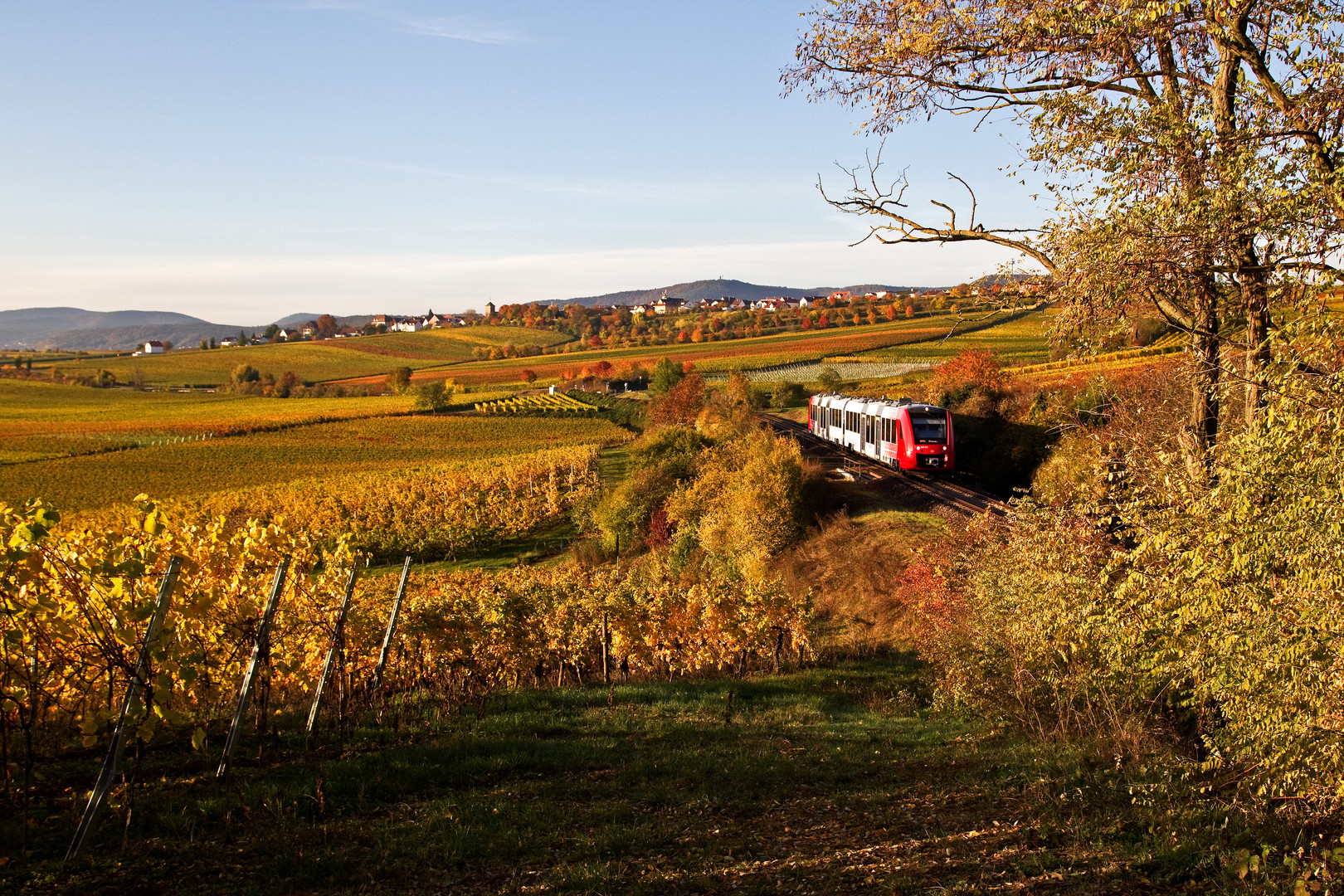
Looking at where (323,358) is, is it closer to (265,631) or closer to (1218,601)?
(265,631)

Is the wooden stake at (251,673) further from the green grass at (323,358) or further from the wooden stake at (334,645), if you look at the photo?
the green grass at (323,358)

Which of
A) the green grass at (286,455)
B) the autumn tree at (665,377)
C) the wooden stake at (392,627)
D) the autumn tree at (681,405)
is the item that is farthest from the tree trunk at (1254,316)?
the autumn tree at (665,377)

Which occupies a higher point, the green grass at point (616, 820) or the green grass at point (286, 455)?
the green grass at point (616, 820)

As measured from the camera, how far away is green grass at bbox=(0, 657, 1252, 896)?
6027mm

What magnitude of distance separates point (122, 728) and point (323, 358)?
461ft

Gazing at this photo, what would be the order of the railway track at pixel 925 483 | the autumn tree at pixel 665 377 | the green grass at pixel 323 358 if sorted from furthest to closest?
the green grass at pixel 323 358, the autumn tree at pixel 665 377, the railway track at pixel 925 483

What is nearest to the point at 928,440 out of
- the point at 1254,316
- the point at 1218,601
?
the point at 1254,316

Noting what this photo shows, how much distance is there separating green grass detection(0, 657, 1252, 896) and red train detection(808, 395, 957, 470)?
21.2 meters

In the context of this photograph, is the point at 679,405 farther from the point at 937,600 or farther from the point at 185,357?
the point at 185,357

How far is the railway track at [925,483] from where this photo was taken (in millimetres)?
26922

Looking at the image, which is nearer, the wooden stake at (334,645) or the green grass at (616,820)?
the green grass at (616,820)

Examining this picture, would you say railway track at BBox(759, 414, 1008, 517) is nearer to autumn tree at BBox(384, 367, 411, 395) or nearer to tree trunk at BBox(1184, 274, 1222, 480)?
tree trunk at BBox(1184, 274, 1222, 480)

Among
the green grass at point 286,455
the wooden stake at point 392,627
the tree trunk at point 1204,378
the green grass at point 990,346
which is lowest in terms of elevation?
the green grass at point 286,455

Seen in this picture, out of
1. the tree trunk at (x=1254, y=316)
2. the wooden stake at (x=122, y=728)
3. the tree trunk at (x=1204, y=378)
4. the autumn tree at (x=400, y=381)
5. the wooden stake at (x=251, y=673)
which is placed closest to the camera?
the wooden stake at (x=122, y=728)
